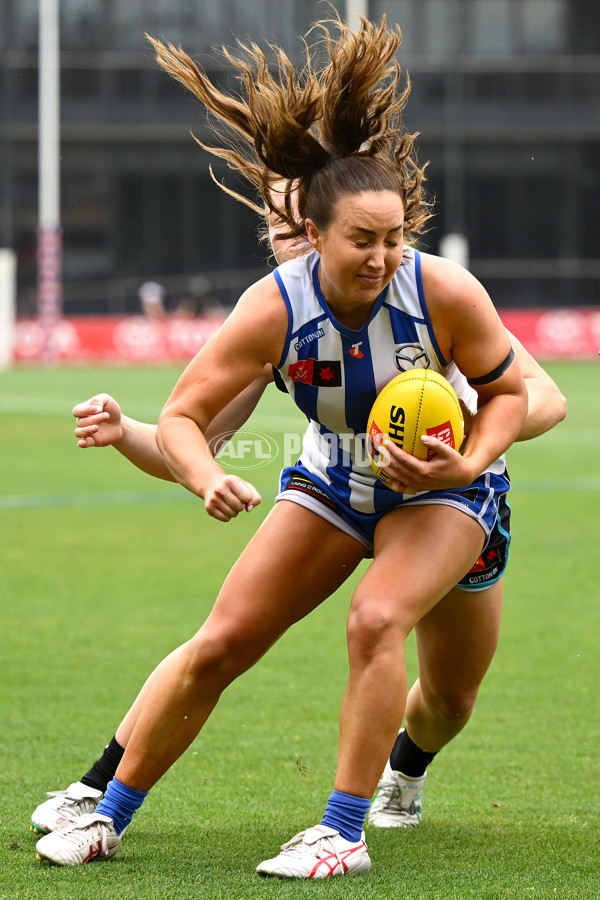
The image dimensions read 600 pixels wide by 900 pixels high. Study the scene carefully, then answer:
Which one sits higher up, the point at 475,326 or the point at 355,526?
the point at 475,326

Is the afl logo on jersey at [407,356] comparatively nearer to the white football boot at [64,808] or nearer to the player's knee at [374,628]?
the player's knee at [374,628]

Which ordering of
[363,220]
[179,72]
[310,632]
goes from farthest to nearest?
[310,632] < [179,72] < [363,220]

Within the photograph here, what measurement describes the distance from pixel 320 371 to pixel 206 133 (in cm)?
3618

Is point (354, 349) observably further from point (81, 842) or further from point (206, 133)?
point (206, 133)

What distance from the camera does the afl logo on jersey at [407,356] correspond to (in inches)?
159

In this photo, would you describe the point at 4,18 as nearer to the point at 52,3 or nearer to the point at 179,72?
the point at 52,3

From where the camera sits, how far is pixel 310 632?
7.68m

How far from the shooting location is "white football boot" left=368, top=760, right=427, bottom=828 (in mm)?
4680

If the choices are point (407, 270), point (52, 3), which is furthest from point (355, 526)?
point (52, 3)

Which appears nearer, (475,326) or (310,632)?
(475,326)

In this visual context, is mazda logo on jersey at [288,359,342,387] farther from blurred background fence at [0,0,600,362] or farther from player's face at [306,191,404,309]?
blurred background fence at [0,0,600,362]

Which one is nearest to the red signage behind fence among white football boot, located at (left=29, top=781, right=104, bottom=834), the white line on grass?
the white line on grass

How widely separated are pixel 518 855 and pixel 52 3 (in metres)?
35.1

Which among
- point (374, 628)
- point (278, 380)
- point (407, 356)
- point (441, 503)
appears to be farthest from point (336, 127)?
point (374, 628)
